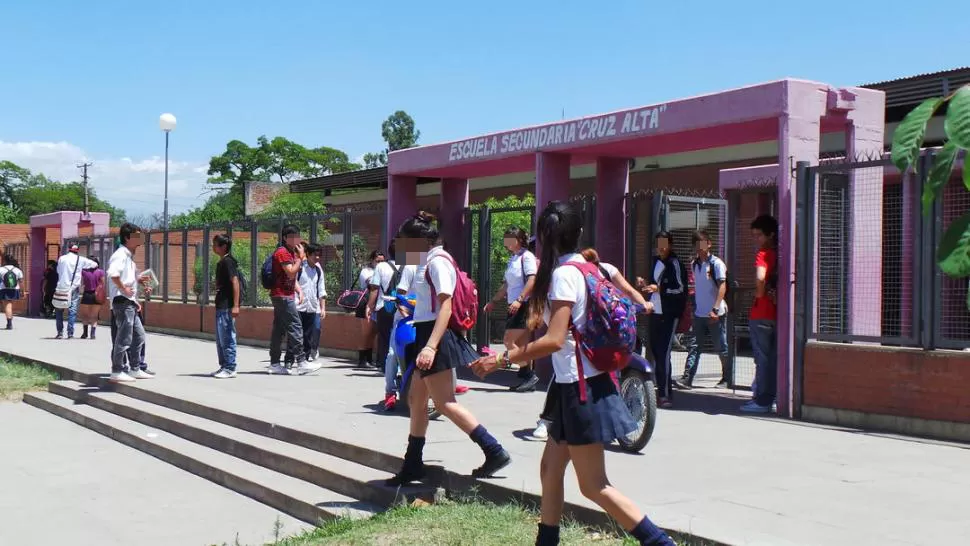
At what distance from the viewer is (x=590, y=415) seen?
4562 millimetres

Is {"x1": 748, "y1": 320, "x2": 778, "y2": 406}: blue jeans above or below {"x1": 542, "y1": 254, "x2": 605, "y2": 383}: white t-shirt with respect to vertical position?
below

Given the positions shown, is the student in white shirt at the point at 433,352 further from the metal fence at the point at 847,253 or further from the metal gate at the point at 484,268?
the metal gate at the point at 484,268

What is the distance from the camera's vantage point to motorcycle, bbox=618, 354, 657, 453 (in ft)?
25.0

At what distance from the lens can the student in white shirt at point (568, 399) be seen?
4.48 meters

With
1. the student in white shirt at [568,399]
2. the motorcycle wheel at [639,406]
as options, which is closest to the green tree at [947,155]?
the student in white shirt at [568,399]

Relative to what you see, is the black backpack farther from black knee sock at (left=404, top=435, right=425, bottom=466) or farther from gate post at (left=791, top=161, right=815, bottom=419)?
black knee sock at (left=404, top=435, right=425, bottom=466)

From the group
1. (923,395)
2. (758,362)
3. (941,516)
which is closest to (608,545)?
(941,516)

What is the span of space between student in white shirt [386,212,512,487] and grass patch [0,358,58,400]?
867cm

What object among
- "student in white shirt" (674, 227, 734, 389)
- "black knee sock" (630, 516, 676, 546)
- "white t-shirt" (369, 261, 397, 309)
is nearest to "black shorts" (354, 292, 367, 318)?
"white t-shirt" (369, 261, 397, 309)

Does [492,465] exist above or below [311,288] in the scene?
below

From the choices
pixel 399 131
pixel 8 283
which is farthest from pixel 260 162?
pixel 8 283

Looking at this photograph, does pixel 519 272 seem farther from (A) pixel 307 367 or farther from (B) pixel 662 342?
(A) pixel 307 367

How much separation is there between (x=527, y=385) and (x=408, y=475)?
5142 millimetres

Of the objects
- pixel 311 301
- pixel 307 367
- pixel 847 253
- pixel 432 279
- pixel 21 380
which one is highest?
pixel 847 253
